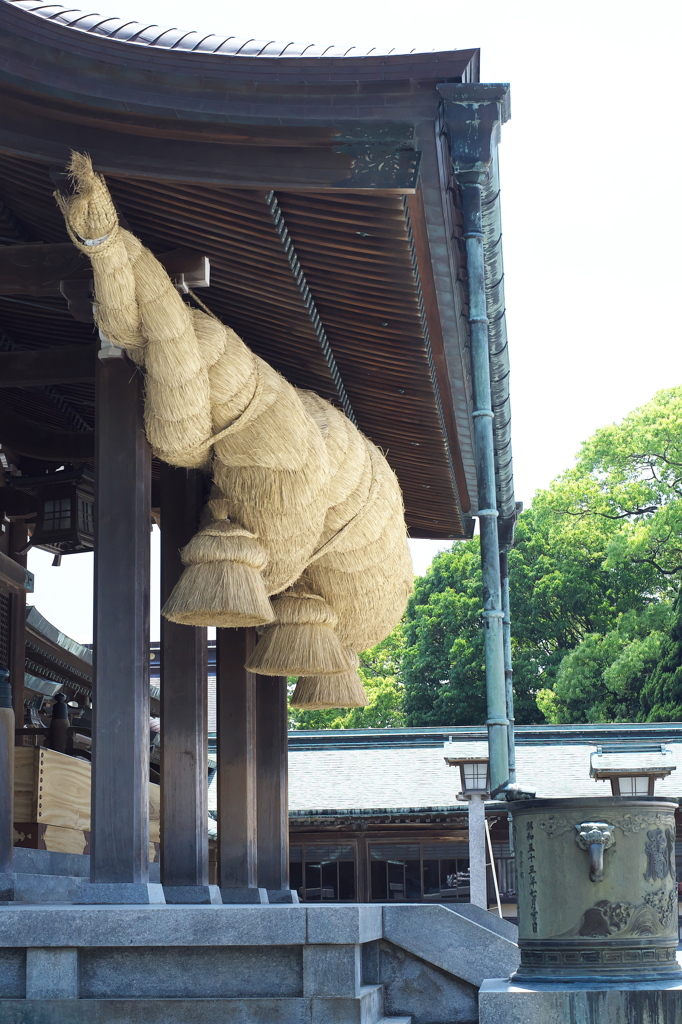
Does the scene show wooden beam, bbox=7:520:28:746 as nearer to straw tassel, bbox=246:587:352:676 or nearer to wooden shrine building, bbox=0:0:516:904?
wooden shrine building, bbox=0:0:516:904

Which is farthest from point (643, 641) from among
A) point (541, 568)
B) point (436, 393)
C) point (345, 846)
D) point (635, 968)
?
point (635, 968)

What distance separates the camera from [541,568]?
115 ft

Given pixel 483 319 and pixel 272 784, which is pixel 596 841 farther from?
pixel 272 784

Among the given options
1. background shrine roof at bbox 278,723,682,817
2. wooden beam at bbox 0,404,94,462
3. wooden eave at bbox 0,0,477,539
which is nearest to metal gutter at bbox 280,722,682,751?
background shrine roof at bbox 278,723,682,817

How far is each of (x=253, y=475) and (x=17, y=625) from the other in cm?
477

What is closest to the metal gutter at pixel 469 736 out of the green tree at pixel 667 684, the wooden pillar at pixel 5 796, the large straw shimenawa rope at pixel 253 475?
the green tree at pixel 667 684

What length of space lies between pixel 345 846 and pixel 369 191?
48.4 ft

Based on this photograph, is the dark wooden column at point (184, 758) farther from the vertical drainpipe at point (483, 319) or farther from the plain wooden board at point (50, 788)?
the vertical drainpipe at point (483, 319)

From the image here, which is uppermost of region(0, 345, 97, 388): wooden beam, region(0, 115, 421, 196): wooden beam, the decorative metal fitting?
region(0, 115, 421, 196): wooden beam

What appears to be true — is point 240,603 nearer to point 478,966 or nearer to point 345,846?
point 478,966

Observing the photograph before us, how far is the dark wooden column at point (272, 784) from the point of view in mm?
9023

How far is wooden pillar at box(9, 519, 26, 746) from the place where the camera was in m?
9.93

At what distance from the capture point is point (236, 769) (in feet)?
25.9

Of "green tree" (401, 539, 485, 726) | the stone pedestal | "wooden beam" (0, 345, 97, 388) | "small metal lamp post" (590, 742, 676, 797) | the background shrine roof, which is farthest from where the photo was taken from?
"green tree" (401, 539, 485, 726)
